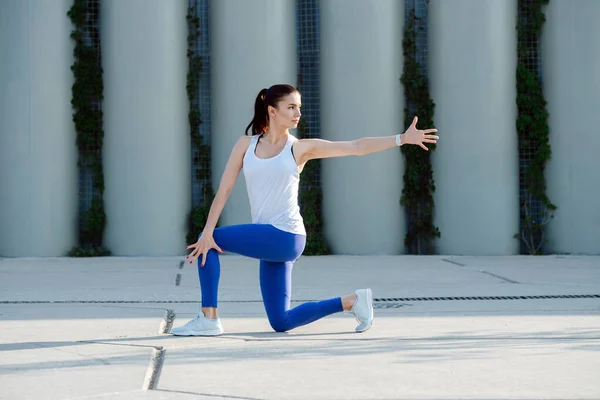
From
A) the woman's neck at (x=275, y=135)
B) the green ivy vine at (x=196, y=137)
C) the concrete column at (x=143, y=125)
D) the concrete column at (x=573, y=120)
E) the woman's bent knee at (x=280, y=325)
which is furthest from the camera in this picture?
the green ivy vine at (x=196, y=137)

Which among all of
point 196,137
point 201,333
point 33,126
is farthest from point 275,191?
point 196,137

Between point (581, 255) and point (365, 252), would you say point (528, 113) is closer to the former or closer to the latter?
point (581, 255)

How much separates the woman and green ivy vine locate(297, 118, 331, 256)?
641cm

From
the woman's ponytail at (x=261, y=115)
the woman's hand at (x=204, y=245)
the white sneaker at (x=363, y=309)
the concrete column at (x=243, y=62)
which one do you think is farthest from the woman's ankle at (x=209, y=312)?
the concrete column at (x=243, y=62)

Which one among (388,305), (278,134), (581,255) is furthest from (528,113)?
(278,134)

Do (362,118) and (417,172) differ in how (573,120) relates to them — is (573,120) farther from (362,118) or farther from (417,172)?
(362,118)

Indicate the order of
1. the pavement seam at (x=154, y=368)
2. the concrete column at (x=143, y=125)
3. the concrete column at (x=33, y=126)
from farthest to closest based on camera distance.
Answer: the concrete column at (x=143, y=125)
the concrete column at (x=33, y=126)
the pavement seam at (x=154, y=368)

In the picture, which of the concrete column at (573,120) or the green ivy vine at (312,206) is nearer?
the concrete column at (573,120)

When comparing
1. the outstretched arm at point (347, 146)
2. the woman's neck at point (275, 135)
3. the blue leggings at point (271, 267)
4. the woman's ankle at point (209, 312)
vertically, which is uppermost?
the woman's neck at point (275, 135)

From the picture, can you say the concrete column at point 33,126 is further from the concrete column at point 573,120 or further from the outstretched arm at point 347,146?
the outstretched arm at point 347,146

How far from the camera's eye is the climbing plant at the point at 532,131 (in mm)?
11695

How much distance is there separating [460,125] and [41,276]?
16.8ft

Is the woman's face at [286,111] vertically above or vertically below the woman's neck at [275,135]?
above

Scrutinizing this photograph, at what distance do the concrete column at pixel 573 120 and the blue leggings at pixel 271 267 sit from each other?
23.6ft
